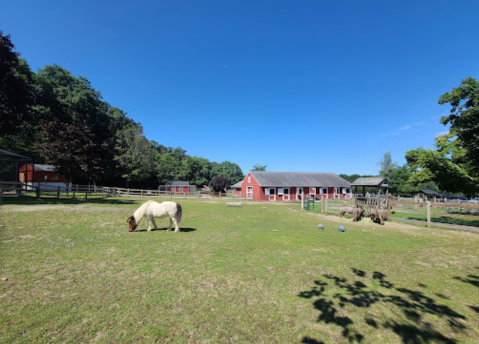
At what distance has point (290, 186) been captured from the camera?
4466 centimetres

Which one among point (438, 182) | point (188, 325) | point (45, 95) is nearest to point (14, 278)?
point (188, 325)

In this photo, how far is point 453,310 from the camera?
13.6 ft

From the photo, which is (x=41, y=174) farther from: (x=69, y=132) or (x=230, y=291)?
(x=230, y=291)

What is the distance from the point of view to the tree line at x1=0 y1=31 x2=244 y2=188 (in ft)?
71.5

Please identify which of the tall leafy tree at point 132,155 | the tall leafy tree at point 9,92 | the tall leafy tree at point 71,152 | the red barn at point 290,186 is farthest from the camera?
the tall leafy tree at point 132,155

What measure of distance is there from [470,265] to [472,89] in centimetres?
927

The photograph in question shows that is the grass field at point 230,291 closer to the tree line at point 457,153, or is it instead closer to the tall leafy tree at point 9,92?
the tree line at point 457,153

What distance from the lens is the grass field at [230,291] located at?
3.33 meters

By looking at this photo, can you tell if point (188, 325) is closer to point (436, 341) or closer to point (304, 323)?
point (304, 323)

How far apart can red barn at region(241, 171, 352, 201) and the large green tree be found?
26.2 meters

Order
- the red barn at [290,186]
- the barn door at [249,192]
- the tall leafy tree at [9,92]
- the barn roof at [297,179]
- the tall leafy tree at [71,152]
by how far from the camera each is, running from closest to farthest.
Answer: the tall leafy tree at [9,92] < the tall leafy tree at [71,152] < the red barn at [290,186] < the barn roof at [297,179] < the barn door at [249,192]

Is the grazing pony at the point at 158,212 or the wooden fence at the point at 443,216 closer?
the grazing pony at the point at 158,212

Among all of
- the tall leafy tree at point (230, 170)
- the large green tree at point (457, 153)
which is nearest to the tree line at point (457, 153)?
the large green tree at point (457, 153)

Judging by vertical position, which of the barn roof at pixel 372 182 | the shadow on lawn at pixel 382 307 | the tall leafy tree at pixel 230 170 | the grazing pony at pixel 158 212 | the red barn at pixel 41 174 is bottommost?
the shadow on lawn at pixel 382 307
